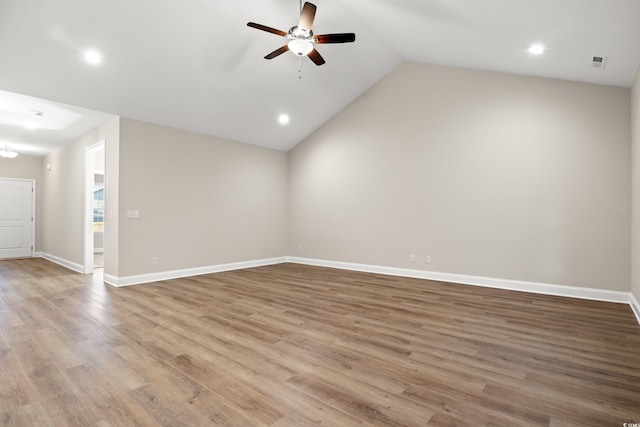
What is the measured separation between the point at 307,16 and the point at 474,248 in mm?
4187

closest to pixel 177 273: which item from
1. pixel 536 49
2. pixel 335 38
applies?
pixel 335 38

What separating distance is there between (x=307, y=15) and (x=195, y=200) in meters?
4.04

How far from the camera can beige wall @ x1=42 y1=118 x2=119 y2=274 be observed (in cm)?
564

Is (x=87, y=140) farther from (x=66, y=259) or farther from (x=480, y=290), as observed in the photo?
(x=480, y=290)

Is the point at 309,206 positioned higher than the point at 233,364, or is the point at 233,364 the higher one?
the point at 309,206

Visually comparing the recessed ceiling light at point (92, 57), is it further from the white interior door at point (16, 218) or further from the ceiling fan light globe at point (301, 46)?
the white interior door at point (16, 218)

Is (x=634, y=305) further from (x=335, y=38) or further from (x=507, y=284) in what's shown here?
(x=335, y=38)

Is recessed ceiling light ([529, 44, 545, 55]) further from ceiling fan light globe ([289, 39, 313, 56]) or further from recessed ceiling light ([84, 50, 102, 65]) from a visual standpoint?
recessed ceiling light ([84, 50, 102, 65])

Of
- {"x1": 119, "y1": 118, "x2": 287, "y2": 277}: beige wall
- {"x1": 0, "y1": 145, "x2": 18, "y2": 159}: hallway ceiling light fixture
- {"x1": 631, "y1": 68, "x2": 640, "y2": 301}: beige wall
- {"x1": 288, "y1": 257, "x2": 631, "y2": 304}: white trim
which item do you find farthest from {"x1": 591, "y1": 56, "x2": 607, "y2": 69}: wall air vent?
{"x1": 0, "y1": 145, "x2": 18, "y2": 159}: hallway ceiling light fixture

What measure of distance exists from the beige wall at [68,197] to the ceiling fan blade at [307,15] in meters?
3.71

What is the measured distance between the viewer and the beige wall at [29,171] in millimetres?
8234

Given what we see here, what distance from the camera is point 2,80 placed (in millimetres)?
3967

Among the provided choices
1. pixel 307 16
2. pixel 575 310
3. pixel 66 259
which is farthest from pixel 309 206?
pixel 66 259

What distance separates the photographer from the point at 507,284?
193 inches
